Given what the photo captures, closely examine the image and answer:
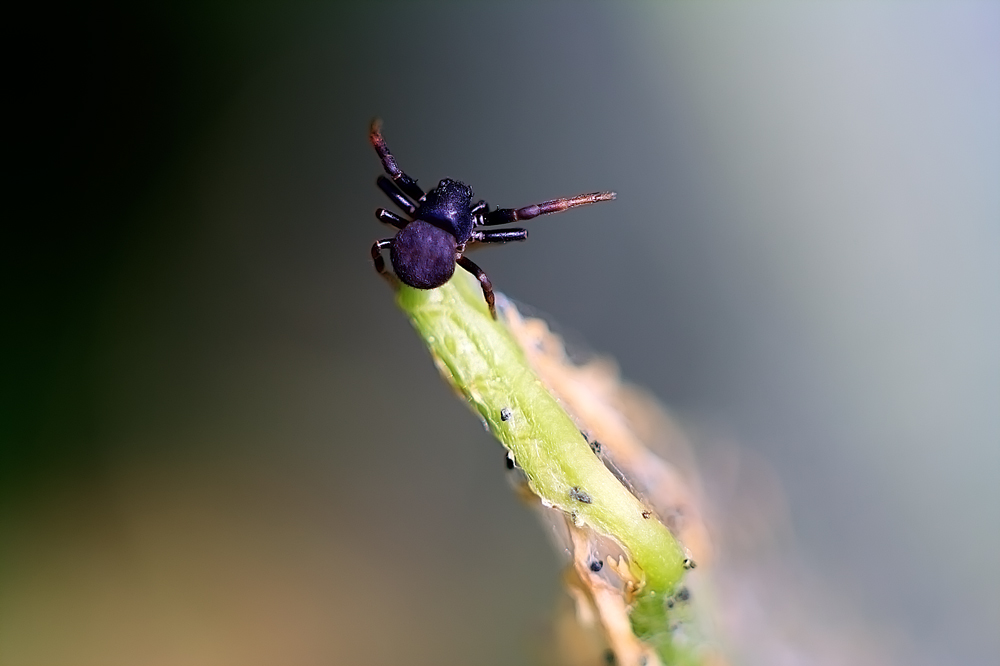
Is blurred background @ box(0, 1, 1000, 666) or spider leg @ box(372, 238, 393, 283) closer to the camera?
spider leg @ box(372, 238, 393, 283)

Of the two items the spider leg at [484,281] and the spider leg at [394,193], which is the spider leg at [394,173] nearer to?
the spider leg at [394,193]

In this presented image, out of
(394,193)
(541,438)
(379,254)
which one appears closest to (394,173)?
(394,193)

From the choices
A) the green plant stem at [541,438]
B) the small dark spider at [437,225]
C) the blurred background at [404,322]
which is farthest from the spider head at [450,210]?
the blurred background at [404,322]

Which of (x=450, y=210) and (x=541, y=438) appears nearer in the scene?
(x=541, y=438)

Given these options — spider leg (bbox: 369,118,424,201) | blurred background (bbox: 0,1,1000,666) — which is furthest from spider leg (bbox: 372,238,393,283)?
blurred background (bbox: 0,1,1000,666)

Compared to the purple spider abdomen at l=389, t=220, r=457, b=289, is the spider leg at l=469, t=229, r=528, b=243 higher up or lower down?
higher up

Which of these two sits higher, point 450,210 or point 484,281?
point 450,210

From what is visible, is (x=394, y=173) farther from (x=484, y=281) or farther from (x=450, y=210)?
(x=484, y=281)

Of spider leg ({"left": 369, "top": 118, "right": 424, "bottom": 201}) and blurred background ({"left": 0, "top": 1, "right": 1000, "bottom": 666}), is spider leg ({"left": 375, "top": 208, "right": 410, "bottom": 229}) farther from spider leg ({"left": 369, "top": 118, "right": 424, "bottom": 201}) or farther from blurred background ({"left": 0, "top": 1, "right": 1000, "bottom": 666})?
blurred background ({"left": 0, "top": 1, "right": 1000, "bottom": 666})
